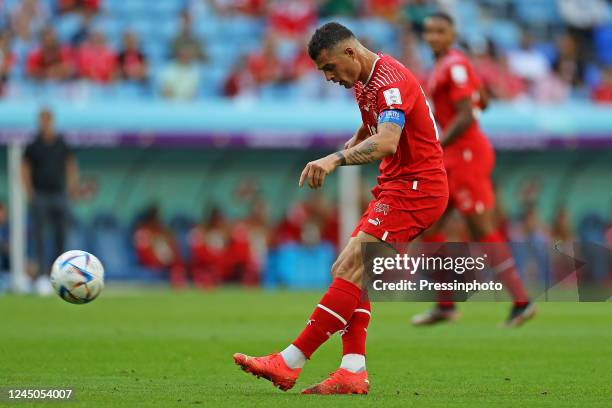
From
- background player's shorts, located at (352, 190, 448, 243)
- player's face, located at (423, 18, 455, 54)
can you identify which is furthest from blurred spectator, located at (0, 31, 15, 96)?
background player's shorts, located at (352, 190, 448, 243)

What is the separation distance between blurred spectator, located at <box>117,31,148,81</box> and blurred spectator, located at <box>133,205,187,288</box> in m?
2.29

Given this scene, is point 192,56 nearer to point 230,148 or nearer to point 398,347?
point 230,148

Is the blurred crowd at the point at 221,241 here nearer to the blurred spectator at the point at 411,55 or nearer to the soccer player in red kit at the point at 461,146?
the blurred spectator at the point at 411,55

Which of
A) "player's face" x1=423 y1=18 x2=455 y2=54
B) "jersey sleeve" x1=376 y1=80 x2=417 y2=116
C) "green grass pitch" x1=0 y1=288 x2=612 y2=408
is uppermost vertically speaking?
"player's face" x1=423 y1=18 x2=455 y2=54

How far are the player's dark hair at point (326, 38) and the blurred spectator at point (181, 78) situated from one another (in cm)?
1474

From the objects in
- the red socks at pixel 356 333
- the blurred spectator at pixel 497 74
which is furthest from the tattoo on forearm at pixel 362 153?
the blurred spectator at pixel 497 74

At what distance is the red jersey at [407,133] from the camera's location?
762 cm

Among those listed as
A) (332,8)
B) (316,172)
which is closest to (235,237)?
(332,8)

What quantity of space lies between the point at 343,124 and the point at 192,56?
304cm

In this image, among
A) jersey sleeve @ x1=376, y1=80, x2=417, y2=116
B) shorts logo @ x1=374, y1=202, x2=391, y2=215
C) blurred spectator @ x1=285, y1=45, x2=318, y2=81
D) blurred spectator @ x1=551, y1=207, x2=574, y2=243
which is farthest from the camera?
blurred spectator @ x1=285, y1=45, x2=318, y2=81

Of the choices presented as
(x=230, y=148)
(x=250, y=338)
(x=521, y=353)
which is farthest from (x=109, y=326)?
(x=230, y=148)

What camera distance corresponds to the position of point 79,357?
373 inches

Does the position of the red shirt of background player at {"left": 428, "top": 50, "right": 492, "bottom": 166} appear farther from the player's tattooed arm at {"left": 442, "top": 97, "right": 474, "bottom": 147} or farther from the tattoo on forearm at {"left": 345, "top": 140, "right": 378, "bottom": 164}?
the tattoo on forearm at {"left": 345, "top": 140, "right": 378, "bottom": 164}

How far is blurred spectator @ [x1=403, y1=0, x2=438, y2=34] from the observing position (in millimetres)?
24688
